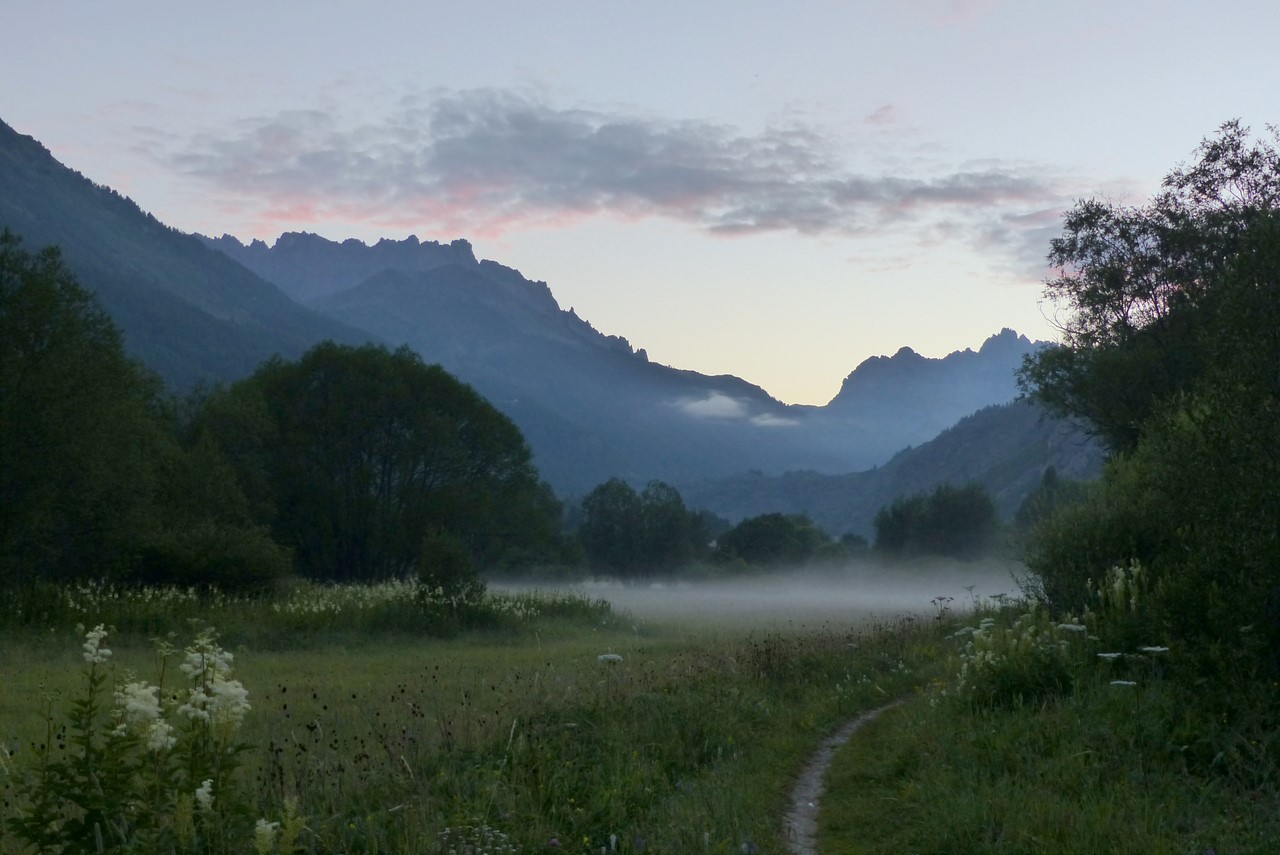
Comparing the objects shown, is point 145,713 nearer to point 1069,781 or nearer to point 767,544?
point 1069,781

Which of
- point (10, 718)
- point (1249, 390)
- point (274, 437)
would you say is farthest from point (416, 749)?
point (274, 437)

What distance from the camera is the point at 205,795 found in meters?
6.54

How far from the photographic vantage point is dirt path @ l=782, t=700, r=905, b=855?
8.52 metres

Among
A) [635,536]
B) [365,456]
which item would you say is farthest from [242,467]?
[635,536]

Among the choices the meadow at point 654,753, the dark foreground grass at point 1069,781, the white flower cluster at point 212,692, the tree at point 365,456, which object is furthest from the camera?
the tree at point 365,456

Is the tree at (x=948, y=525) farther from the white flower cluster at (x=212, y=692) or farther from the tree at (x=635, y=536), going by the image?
the white flower cluster at (x=212, y=692)

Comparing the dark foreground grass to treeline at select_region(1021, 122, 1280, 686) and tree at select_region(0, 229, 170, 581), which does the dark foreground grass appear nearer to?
treeline at select_region(1021, 122, 1280, 686)

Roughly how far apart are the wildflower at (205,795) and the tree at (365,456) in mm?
42550

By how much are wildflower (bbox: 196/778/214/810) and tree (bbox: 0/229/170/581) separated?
2202cm

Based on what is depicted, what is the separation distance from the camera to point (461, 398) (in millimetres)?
53250

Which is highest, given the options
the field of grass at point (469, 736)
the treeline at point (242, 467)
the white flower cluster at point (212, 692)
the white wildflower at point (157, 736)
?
the treeline at point (242, 467)

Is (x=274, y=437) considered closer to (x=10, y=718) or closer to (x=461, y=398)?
(x=461, y=398)

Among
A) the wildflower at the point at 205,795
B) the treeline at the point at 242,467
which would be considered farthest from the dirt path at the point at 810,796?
the treeline at the point at 242,467

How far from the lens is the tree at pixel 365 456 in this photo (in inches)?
1951
